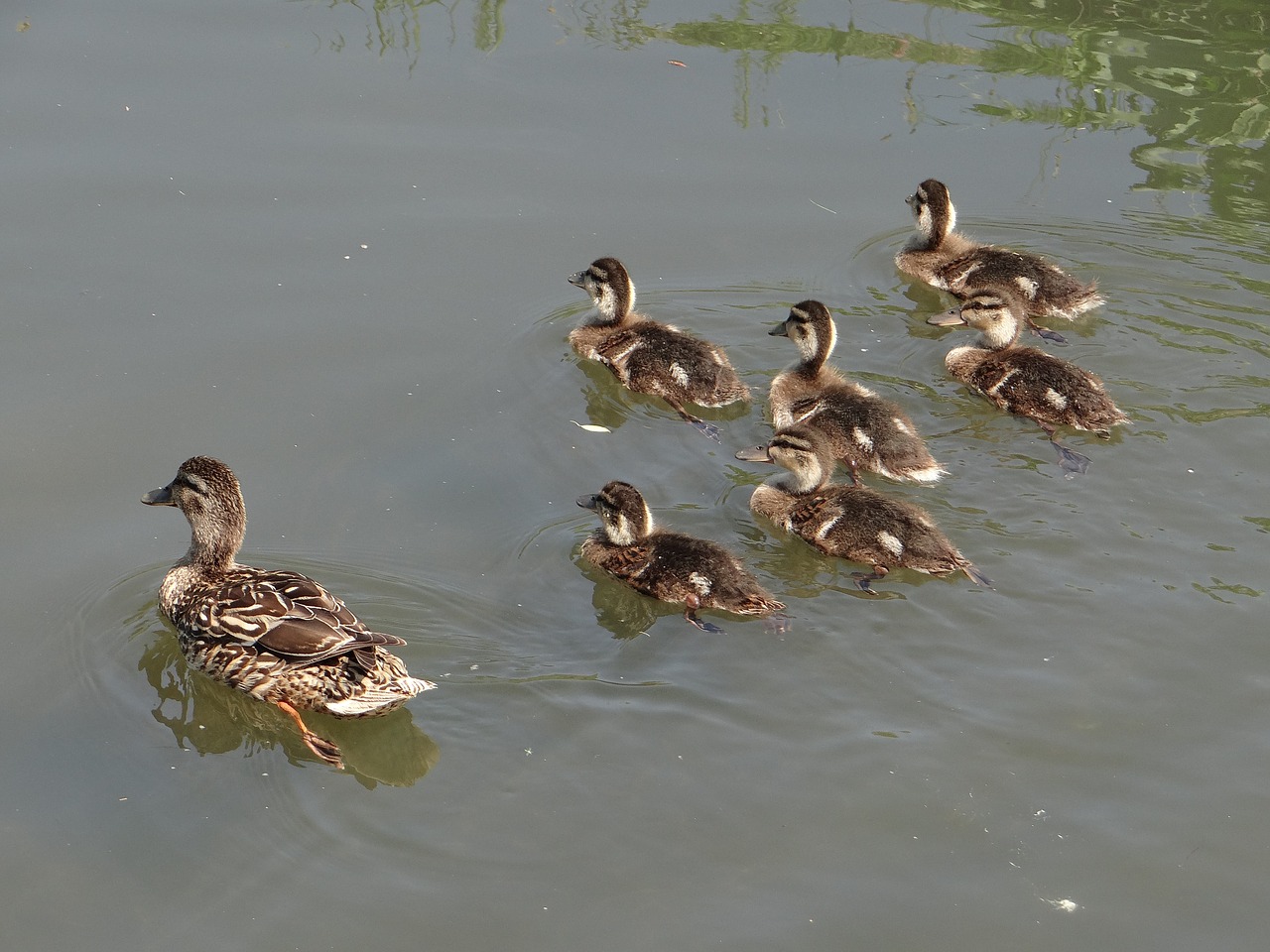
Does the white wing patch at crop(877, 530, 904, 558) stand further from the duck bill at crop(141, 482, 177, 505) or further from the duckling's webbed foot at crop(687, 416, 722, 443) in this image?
the duck bill at crop(141, 482, 177, 505)

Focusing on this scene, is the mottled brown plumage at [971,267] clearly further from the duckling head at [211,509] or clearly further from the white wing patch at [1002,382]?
the duckling head at [211,509]

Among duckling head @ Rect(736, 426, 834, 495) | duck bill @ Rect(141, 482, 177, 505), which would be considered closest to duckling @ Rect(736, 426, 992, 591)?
duckling head @ Rect(736, 426, 834, 495)

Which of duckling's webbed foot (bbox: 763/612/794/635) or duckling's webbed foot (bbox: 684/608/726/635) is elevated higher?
duckling's webbed foot (bbox: 763/612/794/635)

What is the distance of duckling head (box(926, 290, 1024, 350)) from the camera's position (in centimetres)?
706

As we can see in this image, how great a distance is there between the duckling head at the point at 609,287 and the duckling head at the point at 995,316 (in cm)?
170

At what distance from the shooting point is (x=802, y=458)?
612 centimetres

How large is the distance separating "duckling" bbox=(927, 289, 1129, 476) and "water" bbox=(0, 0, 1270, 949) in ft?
0.39

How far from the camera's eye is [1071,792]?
448 cm

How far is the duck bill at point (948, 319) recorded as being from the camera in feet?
24.3

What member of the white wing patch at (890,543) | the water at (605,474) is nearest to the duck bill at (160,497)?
the water at (605,474)

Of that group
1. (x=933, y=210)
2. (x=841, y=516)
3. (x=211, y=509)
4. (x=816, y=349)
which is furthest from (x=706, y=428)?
(x=211, y=509)

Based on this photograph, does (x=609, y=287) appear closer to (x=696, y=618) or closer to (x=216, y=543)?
(x=696, y=618)

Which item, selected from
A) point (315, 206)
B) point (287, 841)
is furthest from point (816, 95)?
point (287, 841)

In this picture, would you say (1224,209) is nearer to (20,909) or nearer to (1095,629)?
(1095,629)
